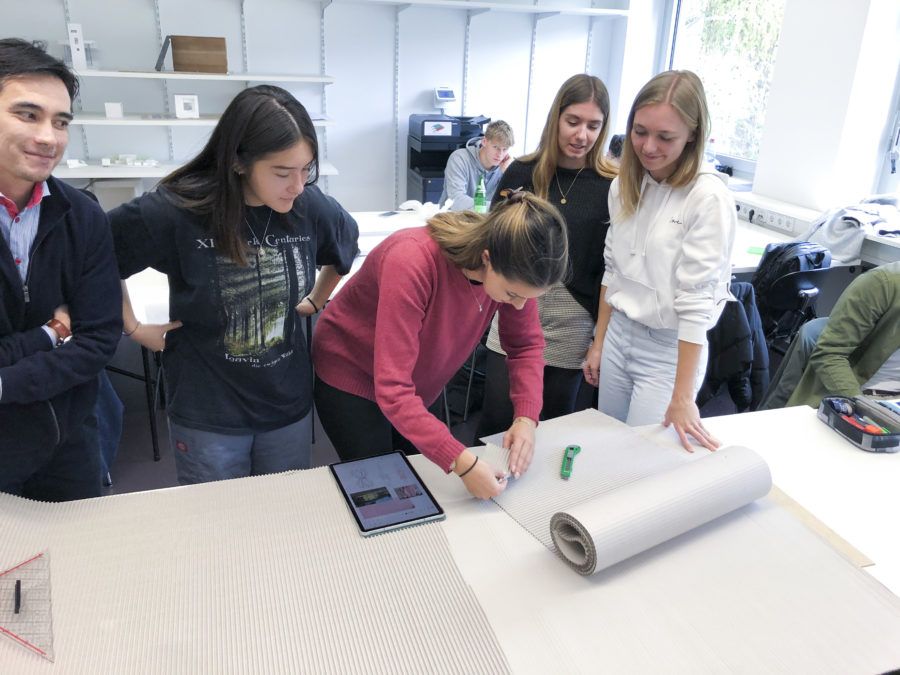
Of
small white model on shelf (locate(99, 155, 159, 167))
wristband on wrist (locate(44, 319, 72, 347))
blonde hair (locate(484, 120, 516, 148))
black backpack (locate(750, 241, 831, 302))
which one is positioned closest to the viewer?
wristband on wrist (locate(44, 319, 72, 347))

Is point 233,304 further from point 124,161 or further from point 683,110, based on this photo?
point 124,161

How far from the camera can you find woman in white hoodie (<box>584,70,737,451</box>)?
1.42m

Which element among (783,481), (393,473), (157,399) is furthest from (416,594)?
(157,399)

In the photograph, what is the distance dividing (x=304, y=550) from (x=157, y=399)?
217 cm

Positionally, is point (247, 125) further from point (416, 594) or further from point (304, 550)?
point (416, 594)

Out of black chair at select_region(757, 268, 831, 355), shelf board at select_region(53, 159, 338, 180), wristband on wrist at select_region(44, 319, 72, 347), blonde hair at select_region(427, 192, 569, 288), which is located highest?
blonde hair at select_region(427, 192, 569, 288)

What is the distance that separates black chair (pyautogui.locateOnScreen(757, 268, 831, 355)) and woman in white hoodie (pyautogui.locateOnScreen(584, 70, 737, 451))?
129 cm

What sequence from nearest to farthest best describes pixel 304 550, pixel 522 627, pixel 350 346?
pixel 522 627
pixel 304 550
pixel 350 346

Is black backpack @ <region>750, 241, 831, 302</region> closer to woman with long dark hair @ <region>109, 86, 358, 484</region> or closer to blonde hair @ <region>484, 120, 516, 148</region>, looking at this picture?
blonde hair @ <region>484, 120, 516, 148</region>

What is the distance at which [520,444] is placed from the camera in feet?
4.22

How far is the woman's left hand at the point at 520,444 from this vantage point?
1.25 meters

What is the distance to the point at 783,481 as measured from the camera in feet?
4.33

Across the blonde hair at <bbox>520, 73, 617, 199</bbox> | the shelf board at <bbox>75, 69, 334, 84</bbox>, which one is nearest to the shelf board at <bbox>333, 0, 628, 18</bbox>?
the shelf board at <bbox>75, 69, 334, 84</bbox>

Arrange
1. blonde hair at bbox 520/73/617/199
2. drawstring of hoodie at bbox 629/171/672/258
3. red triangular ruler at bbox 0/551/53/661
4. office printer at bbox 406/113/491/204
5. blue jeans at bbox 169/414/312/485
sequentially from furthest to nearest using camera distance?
1. office printer at bbox 406/113/491/204
2. blonde hair at bbox 520/73/617/199
3. drawstring of hoodie at bbox 629/171/672/258
4. blue jeans at bbox 169/414/312/485
5. red triangular ruler at bbox 0/551/53/661
